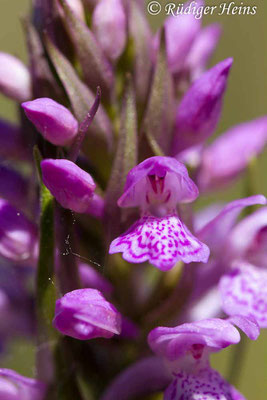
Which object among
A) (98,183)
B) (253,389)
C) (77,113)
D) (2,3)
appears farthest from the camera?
(2,3)

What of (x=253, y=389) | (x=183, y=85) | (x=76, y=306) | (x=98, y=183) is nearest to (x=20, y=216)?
(x=98, y=183)

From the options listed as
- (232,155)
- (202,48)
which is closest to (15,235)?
(232,155)

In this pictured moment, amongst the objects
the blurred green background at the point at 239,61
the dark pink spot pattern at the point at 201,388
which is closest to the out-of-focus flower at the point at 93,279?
the dark pink spot pattern at the point at 201,388

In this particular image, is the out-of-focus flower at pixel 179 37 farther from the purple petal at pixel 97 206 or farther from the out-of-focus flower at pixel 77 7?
the purple petal at pixel 97 206

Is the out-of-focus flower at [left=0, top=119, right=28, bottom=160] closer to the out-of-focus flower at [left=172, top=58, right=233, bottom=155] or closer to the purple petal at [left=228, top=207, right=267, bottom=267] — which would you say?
the out-of-focus flower at [left=172, top=58, right=233, bottom=155]

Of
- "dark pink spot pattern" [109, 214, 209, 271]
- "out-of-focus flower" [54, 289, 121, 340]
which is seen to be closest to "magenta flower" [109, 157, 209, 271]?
"dark pink spot pattern" [109, 214, 209, 271]

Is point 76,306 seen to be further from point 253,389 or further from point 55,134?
point 253,389

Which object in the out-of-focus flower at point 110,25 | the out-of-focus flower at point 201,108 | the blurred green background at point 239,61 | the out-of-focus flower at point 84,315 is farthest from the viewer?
the blurred green background at point 239,61
